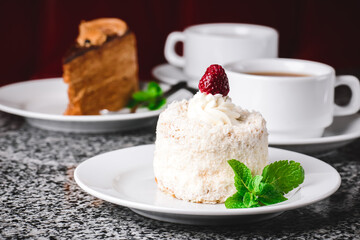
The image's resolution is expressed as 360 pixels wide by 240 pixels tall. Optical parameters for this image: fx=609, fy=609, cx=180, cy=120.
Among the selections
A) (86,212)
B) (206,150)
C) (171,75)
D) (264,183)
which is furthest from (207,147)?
(171,75)

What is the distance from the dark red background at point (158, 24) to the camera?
271 cm

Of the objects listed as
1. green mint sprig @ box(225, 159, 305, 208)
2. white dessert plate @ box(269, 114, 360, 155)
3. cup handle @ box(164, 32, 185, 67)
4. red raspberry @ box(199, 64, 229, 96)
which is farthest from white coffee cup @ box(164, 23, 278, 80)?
green mint sprig @ box(225, 159, 305, 208)

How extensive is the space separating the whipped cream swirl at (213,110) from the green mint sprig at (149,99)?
696 millimetres

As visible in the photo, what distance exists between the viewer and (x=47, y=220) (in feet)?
3.83

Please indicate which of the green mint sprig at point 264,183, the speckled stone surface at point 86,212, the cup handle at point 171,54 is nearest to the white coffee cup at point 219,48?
the cup handle at point 171,54

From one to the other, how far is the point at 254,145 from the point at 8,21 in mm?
1770

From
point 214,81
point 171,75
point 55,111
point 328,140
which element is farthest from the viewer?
point 171,75

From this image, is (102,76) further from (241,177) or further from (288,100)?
(241,177)

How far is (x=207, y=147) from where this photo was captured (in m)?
1.17

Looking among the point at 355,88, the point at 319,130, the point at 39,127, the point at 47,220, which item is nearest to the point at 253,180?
the point at 47,220

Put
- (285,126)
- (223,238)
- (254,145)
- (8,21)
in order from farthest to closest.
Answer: (8,21) < (285,126) < (254,145) < (223,238)

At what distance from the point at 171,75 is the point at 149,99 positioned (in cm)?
30

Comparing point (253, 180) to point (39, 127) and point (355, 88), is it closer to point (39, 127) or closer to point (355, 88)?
point (355, 88)

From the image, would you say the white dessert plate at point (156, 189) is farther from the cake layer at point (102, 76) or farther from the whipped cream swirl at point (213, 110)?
the cake layer at point (102, 76)
